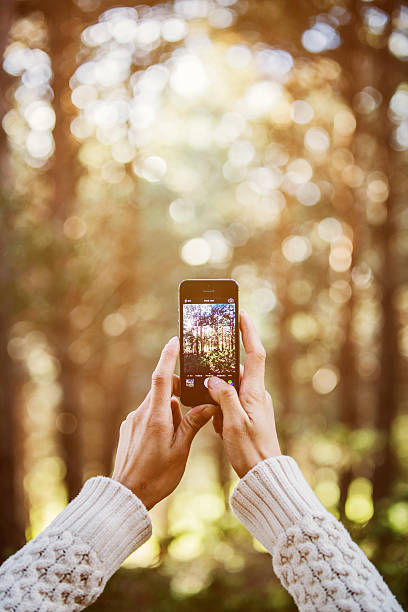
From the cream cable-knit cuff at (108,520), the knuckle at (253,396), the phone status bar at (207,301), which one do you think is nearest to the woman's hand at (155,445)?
the cream cable-knit cuff at (108,520)

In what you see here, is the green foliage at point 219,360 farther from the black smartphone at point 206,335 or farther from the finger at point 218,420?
the finger at point 218,420

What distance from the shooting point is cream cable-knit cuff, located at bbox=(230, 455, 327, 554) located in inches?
42.9

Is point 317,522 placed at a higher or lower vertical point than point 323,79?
lower

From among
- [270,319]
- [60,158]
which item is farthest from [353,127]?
[60,158]

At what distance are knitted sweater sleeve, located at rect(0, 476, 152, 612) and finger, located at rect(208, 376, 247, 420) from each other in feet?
1.39

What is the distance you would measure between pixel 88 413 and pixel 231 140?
22.9 ft

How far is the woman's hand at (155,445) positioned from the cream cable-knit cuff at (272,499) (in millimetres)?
285

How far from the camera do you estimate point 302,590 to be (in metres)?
0.95

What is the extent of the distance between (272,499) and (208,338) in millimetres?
863

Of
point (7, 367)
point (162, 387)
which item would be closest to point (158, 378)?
point (162, 387)

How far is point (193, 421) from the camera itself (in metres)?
1.51

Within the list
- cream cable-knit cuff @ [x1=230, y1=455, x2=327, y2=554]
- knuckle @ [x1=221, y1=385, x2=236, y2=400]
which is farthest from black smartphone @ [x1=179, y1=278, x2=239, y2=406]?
cream cable-knit cuff @ [x1=230, y1=455, x2=327, y2=554]

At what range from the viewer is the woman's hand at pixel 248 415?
1.32m

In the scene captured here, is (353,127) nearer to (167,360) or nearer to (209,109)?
(209,109)
